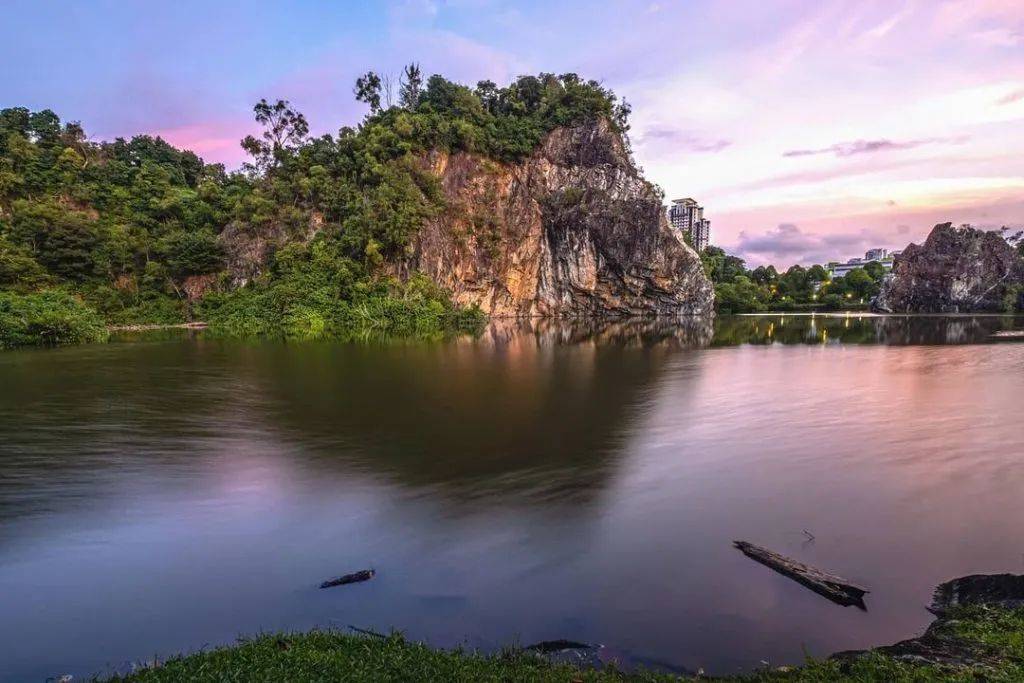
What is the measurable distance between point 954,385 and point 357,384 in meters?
25.1

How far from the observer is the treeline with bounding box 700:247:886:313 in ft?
346

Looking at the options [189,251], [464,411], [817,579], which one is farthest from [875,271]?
[817,579]

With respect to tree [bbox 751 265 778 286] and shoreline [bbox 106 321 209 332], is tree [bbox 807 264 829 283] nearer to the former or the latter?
tree [bbox 751 265 778 286]

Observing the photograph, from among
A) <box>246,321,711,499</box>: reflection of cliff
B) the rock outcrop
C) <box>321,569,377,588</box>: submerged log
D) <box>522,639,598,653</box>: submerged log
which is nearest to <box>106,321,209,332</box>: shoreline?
<box>246,321,711,499</box>: reflection of cliff

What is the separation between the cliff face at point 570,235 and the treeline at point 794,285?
29953 millimetres

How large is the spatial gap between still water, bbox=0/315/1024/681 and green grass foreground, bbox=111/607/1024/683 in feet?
2.16

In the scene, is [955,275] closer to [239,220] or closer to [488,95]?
[488,95]

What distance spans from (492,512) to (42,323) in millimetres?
37518

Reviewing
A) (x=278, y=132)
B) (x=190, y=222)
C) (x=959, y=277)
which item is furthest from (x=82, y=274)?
(x=959, y=277)

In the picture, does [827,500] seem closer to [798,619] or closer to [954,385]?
[798,619]

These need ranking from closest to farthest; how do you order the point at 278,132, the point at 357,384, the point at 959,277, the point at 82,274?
the point at 357,384 < the point at 82,274 < the point at 278,132 < the point at 959,277

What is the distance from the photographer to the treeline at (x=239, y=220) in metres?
47.1

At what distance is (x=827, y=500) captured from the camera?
9984 millimetres

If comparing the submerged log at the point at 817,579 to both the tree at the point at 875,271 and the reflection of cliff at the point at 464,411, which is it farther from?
the tree at the point at 875,271
